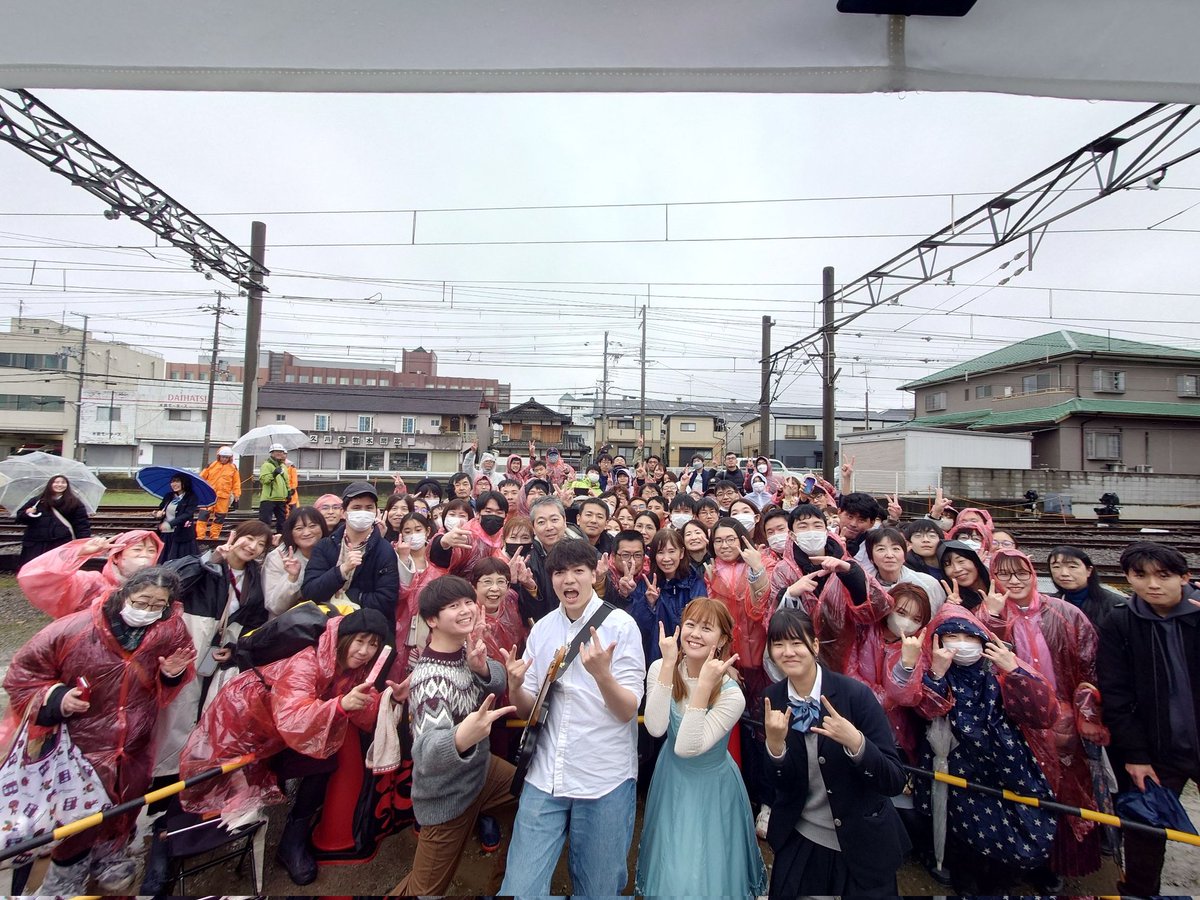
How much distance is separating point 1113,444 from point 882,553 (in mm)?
29885

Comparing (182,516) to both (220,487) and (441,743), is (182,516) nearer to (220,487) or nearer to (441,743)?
(220,487)

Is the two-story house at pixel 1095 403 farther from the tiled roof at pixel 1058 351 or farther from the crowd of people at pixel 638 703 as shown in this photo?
the crowd of people at pixel 638 703

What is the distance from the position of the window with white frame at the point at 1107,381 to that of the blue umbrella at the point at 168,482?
34822 mm

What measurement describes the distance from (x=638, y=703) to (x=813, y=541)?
1881mm

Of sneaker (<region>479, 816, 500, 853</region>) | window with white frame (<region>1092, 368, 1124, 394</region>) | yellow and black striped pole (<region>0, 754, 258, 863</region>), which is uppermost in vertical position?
window with white frame (<region>1092, 368, 1124, 394</region>)

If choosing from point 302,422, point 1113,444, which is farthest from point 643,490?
point 302,422

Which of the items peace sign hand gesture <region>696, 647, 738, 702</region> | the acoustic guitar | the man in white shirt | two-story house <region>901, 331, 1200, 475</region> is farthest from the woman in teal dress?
two-story house <region>901, 331, 1200, 475</region>

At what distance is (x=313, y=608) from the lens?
10.0ft

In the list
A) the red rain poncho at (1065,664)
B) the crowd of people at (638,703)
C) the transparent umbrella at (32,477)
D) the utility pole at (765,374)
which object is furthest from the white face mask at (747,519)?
the utility pole at (765,374)

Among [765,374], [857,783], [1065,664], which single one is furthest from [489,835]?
[765,374]

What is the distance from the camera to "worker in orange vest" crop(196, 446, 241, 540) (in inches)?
353

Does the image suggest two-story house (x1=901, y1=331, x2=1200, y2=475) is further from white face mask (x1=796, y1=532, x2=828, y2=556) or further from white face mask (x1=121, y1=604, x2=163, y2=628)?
white face mask (x1=121, y1=604, x2=163, y2=628)

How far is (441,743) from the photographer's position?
2398 mm

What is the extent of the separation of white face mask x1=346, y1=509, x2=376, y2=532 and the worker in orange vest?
644 cm
